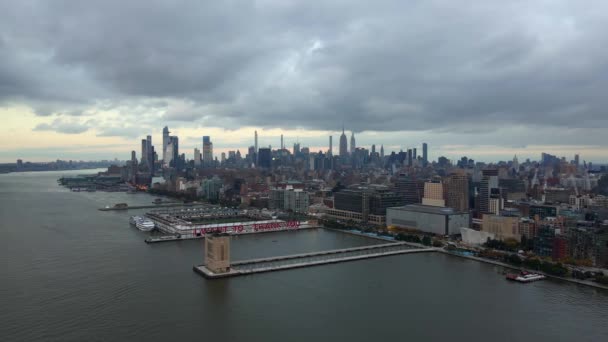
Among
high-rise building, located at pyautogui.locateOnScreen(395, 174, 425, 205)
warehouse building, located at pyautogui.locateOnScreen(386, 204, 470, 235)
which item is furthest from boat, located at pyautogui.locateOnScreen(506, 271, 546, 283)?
high-rise building, located at pyautogui.locateOnScreen(395, 174, 425, 205)

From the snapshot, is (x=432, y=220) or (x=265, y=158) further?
(x=265, y=158)

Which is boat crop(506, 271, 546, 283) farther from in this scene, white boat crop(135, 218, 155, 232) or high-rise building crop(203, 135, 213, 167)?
high-rise building crop(203, 135, 213, 167)

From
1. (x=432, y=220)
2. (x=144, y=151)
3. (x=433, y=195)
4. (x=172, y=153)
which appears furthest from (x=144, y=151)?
(x=432, y=220)

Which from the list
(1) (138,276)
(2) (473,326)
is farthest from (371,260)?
(1) (138,276)

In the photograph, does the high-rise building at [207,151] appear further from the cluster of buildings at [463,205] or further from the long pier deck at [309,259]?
the long pier deck at [309,259]

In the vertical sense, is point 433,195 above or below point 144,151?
below

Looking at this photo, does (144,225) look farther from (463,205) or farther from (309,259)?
(463,205)

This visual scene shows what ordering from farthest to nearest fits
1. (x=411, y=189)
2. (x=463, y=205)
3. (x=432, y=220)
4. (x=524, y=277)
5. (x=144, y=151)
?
(x=144, y=151)
(x=411, y=189)
(x=463, y=205)
(x=432, y=220)
(x=524, y=277)
